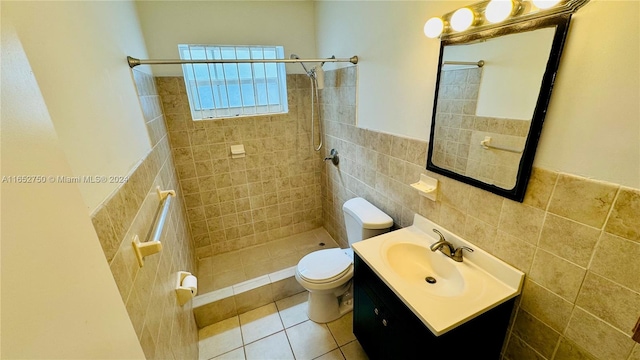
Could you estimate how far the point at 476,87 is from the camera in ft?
3.53

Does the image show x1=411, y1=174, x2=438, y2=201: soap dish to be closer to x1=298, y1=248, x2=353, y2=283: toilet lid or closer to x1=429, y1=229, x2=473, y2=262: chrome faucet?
x1=429, y1=229, x2=473, y2=262: chrome faucet

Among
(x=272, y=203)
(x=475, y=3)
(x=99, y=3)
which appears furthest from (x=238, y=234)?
(x=475, y=3)

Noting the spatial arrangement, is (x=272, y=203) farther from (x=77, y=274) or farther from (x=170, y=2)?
(x=77, y=274)

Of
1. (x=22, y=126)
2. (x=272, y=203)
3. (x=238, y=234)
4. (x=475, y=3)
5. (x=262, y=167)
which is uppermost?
(x=475, y=3)

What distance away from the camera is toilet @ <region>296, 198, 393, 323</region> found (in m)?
1.69

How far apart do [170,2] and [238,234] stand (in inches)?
79.5

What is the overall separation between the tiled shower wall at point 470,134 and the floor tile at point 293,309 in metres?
1.51

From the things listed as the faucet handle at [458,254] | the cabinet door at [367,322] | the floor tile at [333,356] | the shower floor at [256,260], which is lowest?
the floor tile at [333,356]

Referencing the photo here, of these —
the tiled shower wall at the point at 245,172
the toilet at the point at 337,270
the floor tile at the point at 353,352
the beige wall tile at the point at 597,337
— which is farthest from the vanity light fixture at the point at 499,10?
the floor tile at the point at 353,352

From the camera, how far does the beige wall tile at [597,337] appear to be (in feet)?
2.57

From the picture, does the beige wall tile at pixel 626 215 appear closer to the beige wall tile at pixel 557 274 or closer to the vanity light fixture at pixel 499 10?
the beige wall tile at pixel 557 274

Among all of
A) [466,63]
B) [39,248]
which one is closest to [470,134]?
[466,63]

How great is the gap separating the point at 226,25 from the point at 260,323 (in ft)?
7.67

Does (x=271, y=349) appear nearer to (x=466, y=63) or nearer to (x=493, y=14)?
(x=466, y=63)
